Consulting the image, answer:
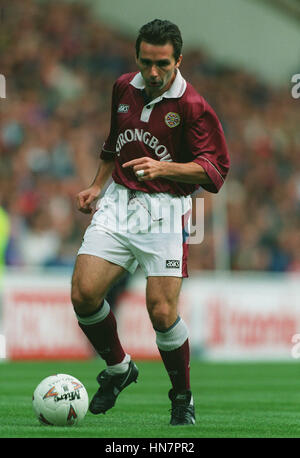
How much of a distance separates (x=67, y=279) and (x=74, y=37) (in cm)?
663

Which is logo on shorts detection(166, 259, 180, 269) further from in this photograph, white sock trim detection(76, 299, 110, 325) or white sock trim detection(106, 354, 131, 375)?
white sock trim detection(106, 354, 131, 375)

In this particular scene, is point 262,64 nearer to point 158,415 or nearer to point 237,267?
point 237,267

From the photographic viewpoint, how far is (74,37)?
1936cm

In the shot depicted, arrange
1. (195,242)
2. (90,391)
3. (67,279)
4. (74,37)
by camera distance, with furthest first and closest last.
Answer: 1. (74,37)
2. (195,242)
3. (67,279)
4. (90,391)

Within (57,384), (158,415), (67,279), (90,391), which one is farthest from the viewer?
(67,279)

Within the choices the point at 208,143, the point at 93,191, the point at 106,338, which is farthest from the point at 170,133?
the point at 106,338

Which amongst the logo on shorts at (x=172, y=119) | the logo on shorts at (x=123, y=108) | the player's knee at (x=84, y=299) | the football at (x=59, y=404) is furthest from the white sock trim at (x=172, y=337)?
the logo on shorts at (x=123, y=108)

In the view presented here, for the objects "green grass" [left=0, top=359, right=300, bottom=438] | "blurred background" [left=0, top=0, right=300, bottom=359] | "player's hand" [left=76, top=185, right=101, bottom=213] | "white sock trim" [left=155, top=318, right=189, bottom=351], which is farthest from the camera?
"blurred background" [left=0, top=0, right=300, bottom=359]

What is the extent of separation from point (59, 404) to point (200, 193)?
1048 centimetres

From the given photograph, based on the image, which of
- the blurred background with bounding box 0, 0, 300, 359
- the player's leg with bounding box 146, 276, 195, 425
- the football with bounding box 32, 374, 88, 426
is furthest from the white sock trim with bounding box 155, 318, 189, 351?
the blurred background with bounding box 0, 0, 300, 359

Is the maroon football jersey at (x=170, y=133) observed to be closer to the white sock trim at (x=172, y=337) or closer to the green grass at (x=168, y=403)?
the white sock trim at (x=172, y=337)

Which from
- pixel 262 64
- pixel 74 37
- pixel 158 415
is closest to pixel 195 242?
pixel 74 37

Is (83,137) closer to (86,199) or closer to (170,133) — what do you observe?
(86,199)

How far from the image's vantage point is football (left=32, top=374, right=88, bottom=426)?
602 centimetres
